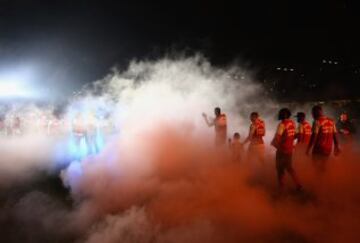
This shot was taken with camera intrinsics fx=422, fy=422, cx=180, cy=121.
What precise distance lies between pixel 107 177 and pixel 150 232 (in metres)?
3.03

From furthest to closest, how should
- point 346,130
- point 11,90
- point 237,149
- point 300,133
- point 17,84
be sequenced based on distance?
point 17,84
point 11,90
point 346,130
point 237,149
point 300,133

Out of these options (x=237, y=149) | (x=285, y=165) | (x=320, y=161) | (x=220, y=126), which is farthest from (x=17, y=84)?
(x=320, y=161)

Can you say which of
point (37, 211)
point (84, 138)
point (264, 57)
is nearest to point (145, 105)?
point (84, 138)

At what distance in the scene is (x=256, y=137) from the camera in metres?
9.35

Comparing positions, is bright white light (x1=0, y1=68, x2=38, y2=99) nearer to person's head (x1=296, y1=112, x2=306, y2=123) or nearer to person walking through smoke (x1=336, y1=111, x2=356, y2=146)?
person walking through smoke (x1=336, y1=111, x2=356, y2=146)

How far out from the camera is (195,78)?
17.2m

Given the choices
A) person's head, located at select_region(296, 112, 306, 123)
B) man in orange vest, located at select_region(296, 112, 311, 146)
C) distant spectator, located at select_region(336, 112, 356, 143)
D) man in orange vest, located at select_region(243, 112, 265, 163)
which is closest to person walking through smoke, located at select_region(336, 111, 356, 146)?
distant spectator, located at select_region(336, 112, 356, 143)

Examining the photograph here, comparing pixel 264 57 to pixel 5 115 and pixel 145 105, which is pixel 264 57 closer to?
pixel 145 105

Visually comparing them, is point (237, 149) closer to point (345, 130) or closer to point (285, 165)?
point (285, 165)

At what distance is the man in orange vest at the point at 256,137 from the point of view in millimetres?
9273

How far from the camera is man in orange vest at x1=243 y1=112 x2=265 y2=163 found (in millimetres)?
9273

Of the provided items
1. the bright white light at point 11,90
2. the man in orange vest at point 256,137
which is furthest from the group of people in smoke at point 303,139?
the bright white light at point 11,90

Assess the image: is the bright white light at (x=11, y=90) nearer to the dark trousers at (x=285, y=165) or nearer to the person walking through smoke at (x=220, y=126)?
the person walking through smoke at (x=220, y=126)

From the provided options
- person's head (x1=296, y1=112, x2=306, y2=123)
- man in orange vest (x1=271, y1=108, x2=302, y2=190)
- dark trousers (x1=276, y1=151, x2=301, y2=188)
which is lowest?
dark trousers (x1=276, y1=151, x2=301, y2=188)
